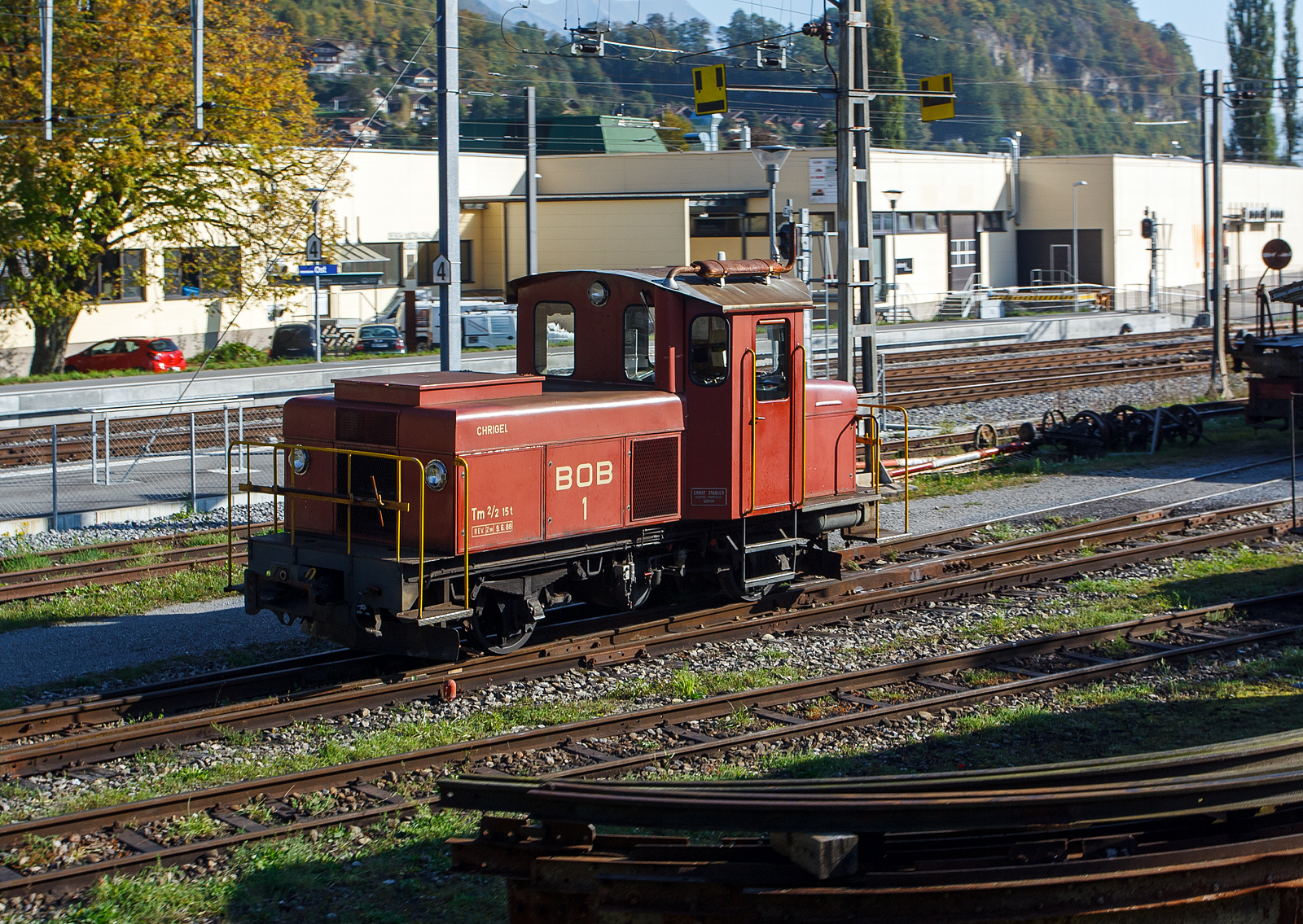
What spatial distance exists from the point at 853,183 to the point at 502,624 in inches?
397

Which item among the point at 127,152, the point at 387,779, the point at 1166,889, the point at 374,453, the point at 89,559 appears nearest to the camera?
the point at 1166,889

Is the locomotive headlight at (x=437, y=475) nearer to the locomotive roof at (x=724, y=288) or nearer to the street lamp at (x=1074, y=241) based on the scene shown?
the locomotive roof at (x=724, y=288)

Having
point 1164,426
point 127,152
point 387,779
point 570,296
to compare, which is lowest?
point 387,779

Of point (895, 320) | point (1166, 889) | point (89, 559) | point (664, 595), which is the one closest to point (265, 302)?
point (895, 320)

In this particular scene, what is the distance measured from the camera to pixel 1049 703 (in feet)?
31.5

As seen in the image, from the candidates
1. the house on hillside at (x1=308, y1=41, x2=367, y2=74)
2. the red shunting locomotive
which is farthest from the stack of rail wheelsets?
the house on hillside at (x1=308, y1=41, x2=367, y2=74)

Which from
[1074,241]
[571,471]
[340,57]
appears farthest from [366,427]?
[340,57]

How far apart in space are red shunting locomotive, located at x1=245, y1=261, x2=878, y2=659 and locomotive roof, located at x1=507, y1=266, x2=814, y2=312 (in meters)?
0.02

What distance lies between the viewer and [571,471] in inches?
399

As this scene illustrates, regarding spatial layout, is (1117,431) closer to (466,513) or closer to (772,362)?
(772,362)

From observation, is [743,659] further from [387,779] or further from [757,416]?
[387,779]

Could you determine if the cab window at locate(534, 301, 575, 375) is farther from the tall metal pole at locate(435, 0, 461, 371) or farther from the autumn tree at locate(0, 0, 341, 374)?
the autumn tree at locate(0, 0, 341, 374)

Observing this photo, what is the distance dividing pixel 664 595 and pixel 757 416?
6.77 feet

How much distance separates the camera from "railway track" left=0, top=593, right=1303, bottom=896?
18.5 feet
